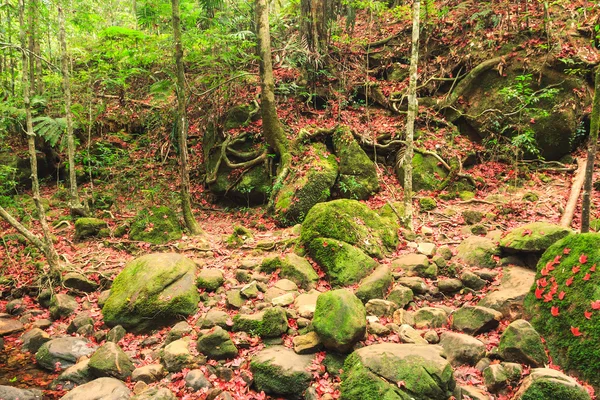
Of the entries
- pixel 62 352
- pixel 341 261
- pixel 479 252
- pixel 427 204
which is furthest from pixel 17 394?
pixel 427 204

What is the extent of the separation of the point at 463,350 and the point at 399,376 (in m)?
1.26

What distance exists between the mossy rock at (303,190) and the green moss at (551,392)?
6.55m

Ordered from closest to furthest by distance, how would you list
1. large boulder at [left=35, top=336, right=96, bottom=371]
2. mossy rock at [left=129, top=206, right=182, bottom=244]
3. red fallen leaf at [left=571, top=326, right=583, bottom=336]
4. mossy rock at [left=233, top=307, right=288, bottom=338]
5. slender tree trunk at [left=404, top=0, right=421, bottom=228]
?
red fallen leaf at [left=571, top=326, right=583, bottom=336] → mossy rock at [left=233, top=307, right=288, bottom=338] → large boulder at [left=35, top=336, right=96, bottom=371] → slender tree trunk at [left=404, top=0, right=421, bottom=228] → mossy rock at [left=129, top=206, right=182, bottom=244]

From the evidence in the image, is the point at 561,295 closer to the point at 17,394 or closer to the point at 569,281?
the point at 569,281

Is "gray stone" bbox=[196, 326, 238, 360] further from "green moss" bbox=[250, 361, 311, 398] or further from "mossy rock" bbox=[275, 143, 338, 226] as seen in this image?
"mossy rock" bbox=[275, 143, 338, 226]

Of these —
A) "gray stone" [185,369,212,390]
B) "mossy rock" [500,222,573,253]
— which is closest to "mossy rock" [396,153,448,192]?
"mossy rock" [500,222,573,253]

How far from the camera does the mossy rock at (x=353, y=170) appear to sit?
10219 mm

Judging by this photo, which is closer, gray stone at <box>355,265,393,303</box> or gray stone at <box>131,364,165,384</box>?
gray stone at <box>131,364,165,384</box>

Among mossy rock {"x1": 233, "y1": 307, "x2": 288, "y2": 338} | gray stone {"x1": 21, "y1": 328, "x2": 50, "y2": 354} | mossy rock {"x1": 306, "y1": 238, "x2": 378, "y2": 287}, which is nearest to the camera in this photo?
mossy rock {"x1": 233, "y1": 307, "x2": 288, "y2": 338}

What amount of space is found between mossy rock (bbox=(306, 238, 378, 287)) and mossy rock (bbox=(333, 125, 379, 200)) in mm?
3355

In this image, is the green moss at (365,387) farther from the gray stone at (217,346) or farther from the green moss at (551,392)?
the gray stone at (217,346)

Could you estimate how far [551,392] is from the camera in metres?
3.47

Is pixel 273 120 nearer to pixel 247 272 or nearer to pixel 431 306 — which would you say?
pixel 247 272

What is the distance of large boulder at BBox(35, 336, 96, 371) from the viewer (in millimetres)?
5531
